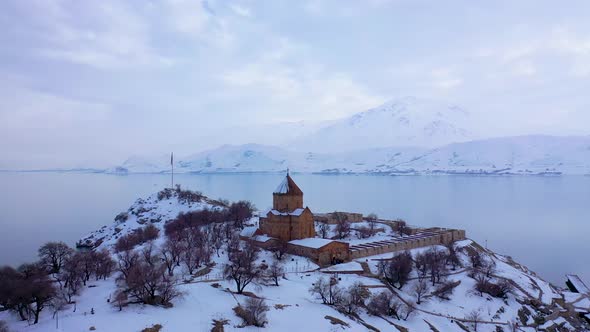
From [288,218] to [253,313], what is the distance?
63.4 ft

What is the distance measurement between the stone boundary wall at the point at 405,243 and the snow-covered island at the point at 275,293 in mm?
750

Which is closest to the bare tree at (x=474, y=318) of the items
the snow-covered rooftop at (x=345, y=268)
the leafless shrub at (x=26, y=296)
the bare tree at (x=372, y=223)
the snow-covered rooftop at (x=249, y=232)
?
the snow-covered rooftop at (x=345, y=268)

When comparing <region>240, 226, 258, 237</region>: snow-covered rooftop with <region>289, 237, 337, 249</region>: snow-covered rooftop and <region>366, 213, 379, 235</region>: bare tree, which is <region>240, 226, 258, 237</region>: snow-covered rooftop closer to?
<region>289, 237, 337, 249</region>: snow-covered rooftop

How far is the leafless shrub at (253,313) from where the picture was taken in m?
22.7

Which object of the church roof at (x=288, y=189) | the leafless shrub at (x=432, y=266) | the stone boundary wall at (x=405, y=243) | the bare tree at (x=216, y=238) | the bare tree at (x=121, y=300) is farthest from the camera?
the church roof at (x=288, y=189)

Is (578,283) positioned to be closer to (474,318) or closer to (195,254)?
(474,318)

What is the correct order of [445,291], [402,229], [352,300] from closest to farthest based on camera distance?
1. [352,300]
2. [445,291]
3. [402,229]

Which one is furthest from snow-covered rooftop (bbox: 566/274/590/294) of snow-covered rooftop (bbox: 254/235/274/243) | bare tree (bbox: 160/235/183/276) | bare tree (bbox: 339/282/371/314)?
bare tree (bbox: 160/235/183/276)

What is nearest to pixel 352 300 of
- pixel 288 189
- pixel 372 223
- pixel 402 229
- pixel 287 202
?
pixel 287 202

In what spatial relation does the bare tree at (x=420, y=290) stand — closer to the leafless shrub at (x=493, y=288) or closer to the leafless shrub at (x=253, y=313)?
the leafless shrub at (x=493, y=288)

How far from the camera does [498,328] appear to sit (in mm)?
28656

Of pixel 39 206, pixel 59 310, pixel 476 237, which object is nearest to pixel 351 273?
pixel 59 310

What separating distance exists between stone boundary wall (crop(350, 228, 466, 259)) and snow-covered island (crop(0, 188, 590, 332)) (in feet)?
2.46

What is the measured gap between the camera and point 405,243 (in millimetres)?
43688
